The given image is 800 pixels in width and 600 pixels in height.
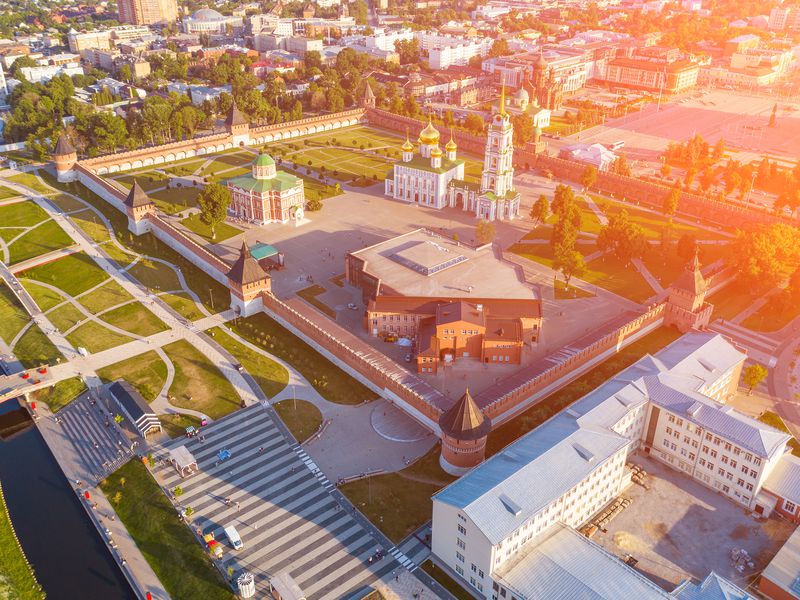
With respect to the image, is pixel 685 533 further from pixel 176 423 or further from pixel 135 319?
pixel 135 319

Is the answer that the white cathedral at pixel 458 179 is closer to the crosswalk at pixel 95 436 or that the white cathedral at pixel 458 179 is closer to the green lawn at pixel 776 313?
the green lawn at pixel 776 313

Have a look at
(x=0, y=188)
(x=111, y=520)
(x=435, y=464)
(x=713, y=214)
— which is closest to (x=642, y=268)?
(x=713, y=214)

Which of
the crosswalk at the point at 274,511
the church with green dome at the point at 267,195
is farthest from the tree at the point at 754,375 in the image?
the church with green dome at the point at 267,195

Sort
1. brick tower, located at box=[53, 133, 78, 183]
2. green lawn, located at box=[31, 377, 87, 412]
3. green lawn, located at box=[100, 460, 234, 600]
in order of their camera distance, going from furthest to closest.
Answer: brick tower, located at box=[53, 133, 78, 183], green lawn, located at box=[31, 377, 87, 412], green lawn, located at box=[100, 460, 234, 600]

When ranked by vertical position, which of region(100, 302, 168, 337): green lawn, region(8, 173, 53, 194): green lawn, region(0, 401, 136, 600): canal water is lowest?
region(0, 401, 136, 600): canal water

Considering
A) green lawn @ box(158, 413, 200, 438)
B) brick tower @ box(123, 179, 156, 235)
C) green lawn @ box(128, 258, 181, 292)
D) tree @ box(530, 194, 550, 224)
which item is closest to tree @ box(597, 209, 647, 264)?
tree @ box(530, 194, 550, 224)

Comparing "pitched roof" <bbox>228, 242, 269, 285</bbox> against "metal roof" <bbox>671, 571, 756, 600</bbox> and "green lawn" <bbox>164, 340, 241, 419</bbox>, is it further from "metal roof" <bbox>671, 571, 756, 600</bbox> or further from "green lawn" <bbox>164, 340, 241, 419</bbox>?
"metal roof" <bbox>671, 571, 756, 600</bbox>

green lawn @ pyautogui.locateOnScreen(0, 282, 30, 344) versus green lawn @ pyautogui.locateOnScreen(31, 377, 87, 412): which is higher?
green lawn @ pyautogui.locateOnScreen(0, 282, 30, 344)
